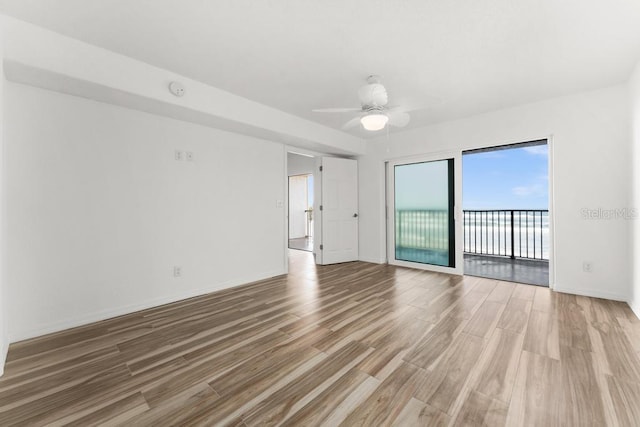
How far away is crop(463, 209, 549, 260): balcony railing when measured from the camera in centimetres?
534

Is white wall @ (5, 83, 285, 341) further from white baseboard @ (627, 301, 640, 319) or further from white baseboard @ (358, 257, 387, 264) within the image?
white baseboard @ (627, 301, 640, 319)

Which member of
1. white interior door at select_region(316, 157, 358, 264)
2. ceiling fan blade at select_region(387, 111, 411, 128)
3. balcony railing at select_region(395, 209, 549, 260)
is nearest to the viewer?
ceiling fan blade at select_region(387, 111, 411, 128)

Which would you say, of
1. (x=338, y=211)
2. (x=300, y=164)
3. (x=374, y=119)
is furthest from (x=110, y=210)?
(x=300, y=164)

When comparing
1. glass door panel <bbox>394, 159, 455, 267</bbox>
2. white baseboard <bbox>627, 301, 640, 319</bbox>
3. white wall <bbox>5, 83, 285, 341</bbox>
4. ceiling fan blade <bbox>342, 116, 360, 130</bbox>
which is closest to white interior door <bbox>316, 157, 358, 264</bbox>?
glass door panel <bbox>394, 159, 455, 267</bbox>

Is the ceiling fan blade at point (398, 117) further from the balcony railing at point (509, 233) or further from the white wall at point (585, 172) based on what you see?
the balcony railing at point (509, 233)

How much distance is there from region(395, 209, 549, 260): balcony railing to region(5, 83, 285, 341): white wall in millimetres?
3014


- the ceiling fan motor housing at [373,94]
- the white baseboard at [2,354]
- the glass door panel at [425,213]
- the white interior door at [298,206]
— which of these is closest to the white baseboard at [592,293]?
the glass door panel at [425,213]

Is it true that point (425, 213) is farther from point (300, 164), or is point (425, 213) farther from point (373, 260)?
point (300, 164)

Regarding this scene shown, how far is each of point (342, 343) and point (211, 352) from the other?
3.39 ft

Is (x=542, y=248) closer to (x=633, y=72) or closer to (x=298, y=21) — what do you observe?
(x=633, y=72)

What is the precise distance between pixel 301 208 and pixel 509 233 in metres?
6.37

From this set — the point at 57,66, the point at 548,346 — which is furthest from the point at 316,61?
the point at 548,346

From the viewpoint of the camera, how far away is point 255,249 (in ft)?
13.4

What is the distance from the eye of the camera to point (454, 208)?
4.31m
